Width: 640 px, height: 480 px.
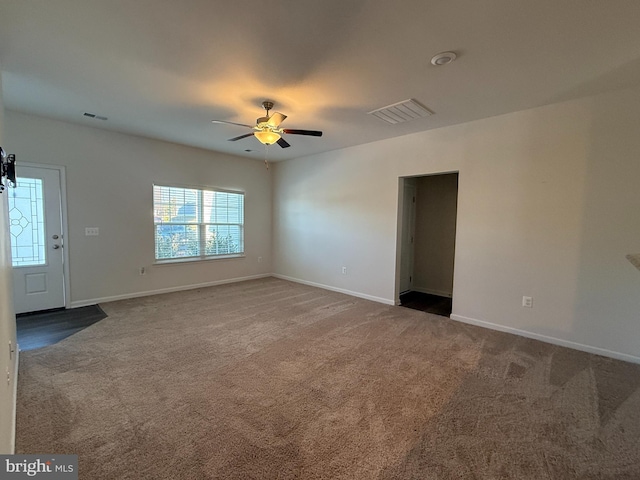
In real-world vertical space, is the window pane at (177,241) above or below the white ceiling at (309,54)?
below

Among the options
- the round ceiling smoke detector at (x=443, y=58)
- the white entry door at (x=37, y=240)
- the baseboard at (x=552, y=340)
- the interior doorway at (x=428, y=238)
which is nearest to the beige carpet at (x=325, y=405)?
the baseboard at (x=552, y=340)

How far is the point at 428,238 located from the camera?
18.3 ft

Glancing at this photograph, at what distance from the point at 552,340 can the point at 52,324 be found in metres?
6.19

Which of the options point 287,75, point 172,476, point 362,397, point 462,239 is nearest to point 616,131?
point 462,239

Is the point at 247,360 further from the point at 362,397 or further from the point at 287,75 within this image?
the point at 287,75

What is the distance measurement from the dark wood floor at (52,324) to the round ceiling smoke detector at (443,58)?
15.6 feet

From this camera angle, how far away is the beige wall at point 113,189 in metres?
3.99

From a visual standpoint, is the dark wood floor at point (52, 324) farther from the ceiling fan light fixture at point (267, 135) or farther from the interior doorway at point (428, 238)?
the interior doorway at point (428, 238)

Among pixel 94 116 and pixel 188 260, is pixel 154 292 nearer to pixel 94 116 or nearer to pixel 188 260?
pixel 188 260

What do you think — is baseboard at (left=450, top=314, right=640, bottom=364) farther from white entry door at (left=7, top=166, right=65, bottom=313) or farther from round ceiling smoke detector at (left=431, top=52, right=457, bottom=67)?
white entry door at (left=7, top=166, right=65, bottom=313)

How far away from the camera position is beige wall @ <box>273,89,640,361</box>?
9.26 ft

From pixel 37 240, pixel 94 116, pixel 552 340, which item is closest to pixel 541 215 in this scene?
pixel 552 340

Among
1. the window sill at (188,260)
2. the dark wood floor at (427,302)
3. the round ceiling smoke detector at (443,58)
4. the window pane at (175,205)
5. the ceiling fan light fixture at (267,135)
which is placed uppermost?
the round ceiling smoke detector at (443,58)

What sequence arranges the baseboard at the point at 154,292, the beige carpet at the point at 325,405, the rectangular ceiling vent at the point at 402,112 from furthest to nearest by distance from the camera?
1. the baseboard at the point at 154,292
2. the rectangular ceiling vent at the point at 402,112
3. the beige carpet at the point at 325,405
